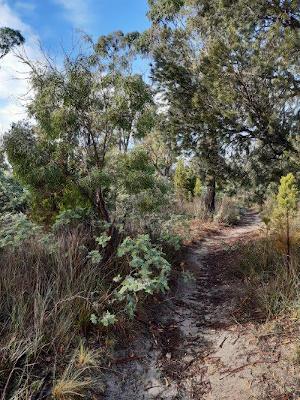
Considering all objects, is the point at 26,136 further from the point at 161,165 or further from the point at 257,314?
the point at 161,165

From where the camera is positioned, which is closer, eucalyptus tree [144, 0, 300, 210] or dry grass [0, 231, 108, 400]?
dry grass [0, 231, 108, 400]

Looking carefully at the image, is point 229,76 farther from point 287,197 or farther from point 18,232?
point 18,232

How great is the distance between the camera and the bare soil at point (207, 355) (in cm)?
294

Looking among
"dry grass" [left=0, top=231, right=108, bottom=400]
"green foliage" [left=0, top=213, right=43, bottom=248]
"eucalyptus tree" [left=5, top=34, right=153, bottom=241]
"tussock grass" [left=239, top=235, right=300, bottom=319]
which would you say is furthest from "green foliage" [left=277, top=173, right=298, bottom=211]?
"green foliage" [left=0, top=213, right=43, bottom=248]

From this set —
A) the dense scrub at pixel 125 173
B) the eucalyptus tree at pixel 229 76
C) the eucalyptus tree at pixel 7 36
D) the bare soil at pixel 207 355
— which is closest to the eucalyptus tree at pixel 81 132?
the dense scrub at pixel 125 173

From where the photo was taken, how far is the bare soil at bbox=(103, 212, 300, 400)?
2936mm

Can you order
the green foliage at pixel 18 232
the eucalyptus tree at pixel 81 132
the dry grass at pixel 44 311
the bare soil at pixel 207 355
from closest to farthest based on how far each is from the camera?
the dry grass at pixel 44 311 → the bare soil at pixel 207 355 → the green foliage at pixel 18 232 → the eucalyptus tree at pixel 81 132

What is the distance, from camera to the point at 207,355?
346cm

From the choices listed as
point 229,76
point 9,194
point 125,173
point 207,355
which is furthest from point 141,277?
point 229,76

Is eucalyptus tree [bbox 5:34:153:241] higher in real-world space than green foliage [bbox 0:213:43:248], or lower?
higher

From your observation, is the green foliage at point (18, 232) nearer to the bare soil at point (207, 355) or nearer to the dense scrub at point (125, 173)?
the dense scrub at point (125, 173)

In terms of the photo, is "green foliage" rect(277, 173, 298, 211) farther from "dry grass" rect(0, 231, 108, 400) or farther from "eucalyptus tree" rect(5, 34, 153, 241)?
"dry grass" rect(0, 231, 108, 400)

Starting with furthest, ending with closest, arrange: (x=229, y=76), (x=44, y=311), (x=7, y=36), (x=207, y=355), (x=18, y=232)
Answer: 1. (x=7, y=36)
2. (x=229, y=76)
3. (x=18, y=232)
4. (x=207, y=355)
5. (x=44, y=311)

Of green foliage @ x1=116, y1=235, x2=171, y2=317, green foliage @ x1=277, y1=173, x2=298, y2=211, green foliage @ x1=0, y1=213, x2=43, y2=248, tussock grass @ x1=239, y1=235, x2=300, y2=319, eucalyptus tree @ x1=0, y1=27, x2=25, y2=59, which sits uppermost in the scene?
eucalyptus tree @ x1=0, y1=27, x2=25, y2=59
